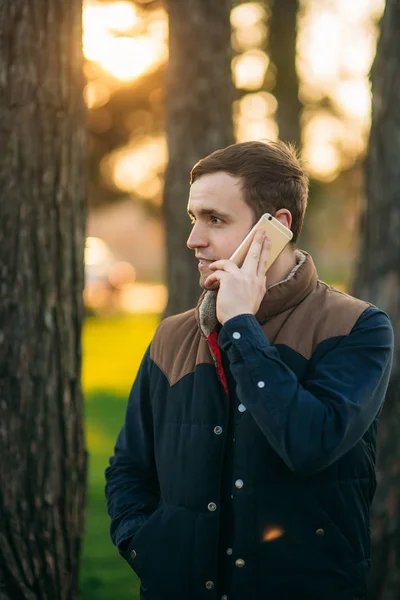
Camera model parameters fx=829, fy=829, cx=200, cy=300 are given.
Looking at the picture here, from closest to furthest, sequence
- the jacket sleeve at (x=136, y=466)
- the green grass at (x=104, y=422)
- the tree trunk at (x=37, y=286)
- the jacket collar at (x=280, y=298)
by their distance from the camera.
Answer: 1. the jacket collar at (x=280, y=298)
2. the jacket sleeve at (x=136, y=466)
3. the tree trunk at (x=37, y=286)
4. the green grass at (x=104, y=422)

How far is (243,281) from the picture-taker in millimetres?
2732

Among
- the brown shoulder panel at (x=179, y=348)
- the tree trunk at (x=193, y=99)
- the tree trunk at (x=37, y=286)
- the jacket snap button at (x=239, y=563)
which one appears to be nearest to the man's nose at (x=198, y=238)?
the brown shoulder panel at (x=179, y=348)

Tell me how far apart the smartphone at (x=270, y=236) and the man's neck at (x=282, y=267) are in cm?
7

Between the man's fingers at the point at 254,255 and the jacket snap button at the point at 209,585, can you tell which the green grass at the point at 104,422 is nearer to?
the jacket snap button at the point at 209,585

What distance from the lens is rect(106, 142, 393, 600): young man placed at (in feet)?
8.47

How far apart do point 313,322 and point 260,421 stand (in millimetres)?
446

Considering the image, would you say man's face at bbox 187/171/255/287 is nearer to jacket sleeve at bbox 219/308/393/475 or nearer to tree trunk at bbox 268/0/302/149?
jacket sleeve at bbox 219/308/393/475

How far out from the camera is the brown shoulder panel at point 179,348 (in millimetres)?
2953

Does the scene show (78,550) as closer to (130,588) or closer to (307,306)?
(130,588)

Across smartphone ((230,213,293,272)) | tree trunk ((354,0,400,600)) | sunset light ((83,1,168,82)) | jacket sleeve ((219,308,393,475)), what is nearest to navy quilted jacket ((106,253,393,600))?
jacket sleeve ((219,308,393,475))

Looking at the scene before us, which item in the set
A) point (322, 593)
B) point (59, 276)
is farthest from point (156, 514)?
point (59, 276)

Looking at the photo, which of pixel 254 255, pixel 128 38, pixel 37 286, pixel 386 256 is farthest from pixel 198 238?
pixel 128 38

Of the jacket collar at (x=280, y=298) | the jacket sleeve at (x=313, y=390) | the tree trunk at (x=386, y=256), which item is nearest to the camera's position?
the jacket sleeve at (x=313, y=390)

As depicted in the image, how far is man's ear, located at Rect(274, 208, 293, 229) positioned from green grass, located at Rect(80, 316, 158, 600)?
348 centimetres
